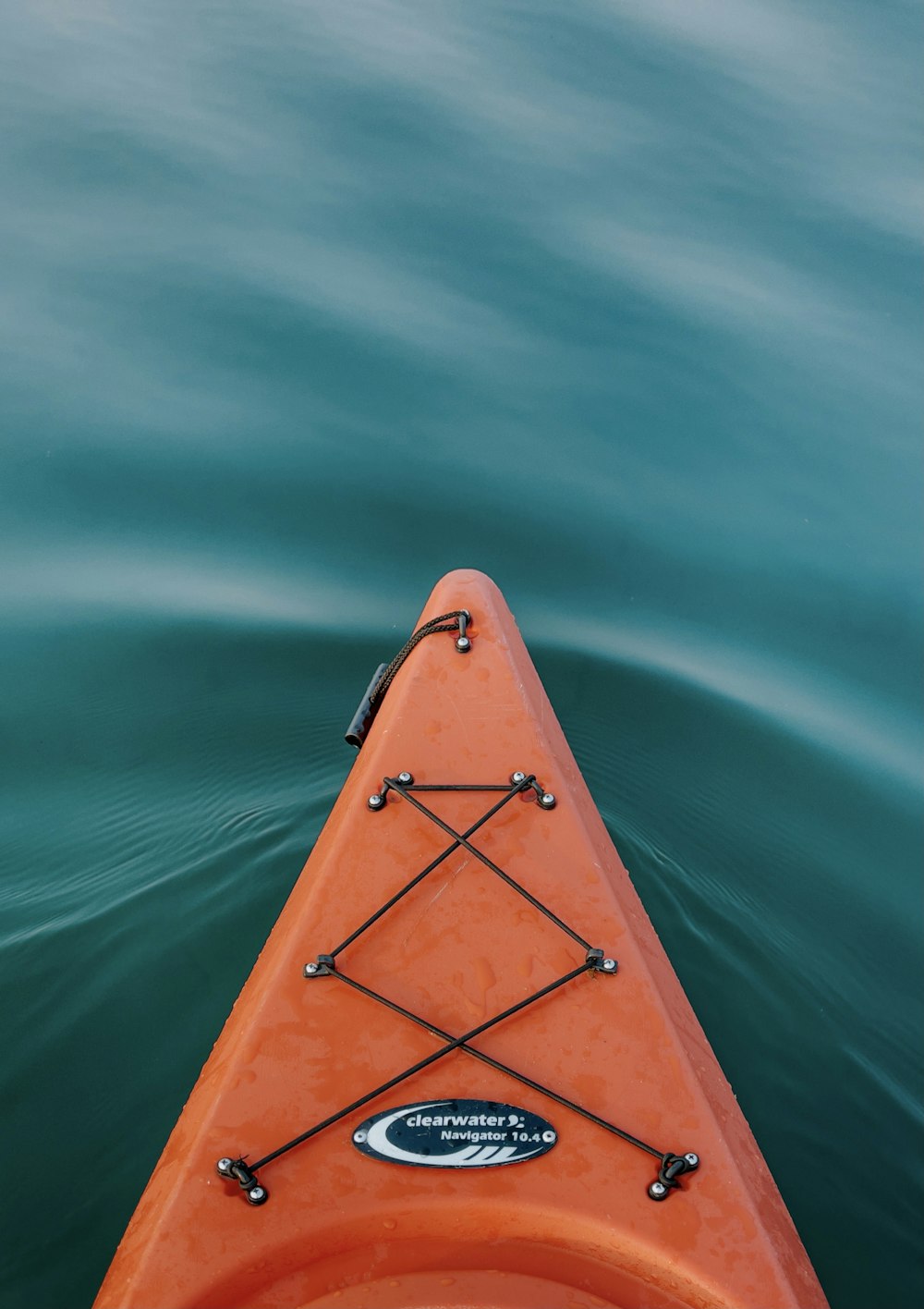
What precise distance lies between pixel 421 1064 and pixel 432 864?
47 cm

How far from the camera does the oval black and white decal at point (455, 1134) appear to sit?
197cm

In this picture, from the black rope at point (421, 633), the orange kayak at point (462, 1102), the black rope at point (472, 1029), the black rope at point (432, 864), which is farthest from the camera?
the black rope at point (421, 633)

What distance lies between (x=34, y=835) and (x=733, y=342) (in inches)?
181

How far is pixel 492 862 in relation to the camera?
2.43m

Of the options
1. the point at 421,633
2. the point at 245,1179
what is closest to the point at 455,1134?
the point at 245,1179

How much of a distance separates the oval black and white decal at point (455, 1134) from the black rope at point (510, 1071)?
0.19 ft

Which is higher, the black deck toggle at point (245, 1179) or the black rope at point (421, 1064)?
the black rope at point (421, 1064)

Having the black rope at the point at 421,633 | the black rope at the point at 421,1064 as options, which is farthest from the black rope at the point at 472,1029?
the black rope at the point at 421,633

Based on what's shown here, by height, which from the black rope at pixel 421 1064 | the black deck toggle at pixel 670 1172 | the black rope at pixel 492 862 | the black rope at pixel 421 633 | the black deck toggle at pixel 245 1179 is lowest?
the black deck toggle at pixel 670 1172

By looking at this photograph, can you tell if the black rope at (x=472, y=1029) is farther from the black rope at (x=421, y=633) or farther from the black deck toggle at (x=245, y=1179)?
the black rope at (x=421, y=633)

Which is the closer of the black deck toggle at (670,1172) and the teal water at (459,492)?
the black deck toggle at (670,1172)

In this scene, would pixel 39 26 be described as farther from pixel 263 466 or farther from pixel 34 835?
pixel 34 835

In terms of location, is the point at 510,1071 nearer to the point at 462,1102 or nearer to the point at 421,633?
the point at 462,1102

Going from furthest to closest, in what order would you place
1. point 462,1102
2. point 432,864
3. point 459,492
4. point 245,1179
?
point 459,492 → point 432,864 → point 462,1102 → point 245,1179
